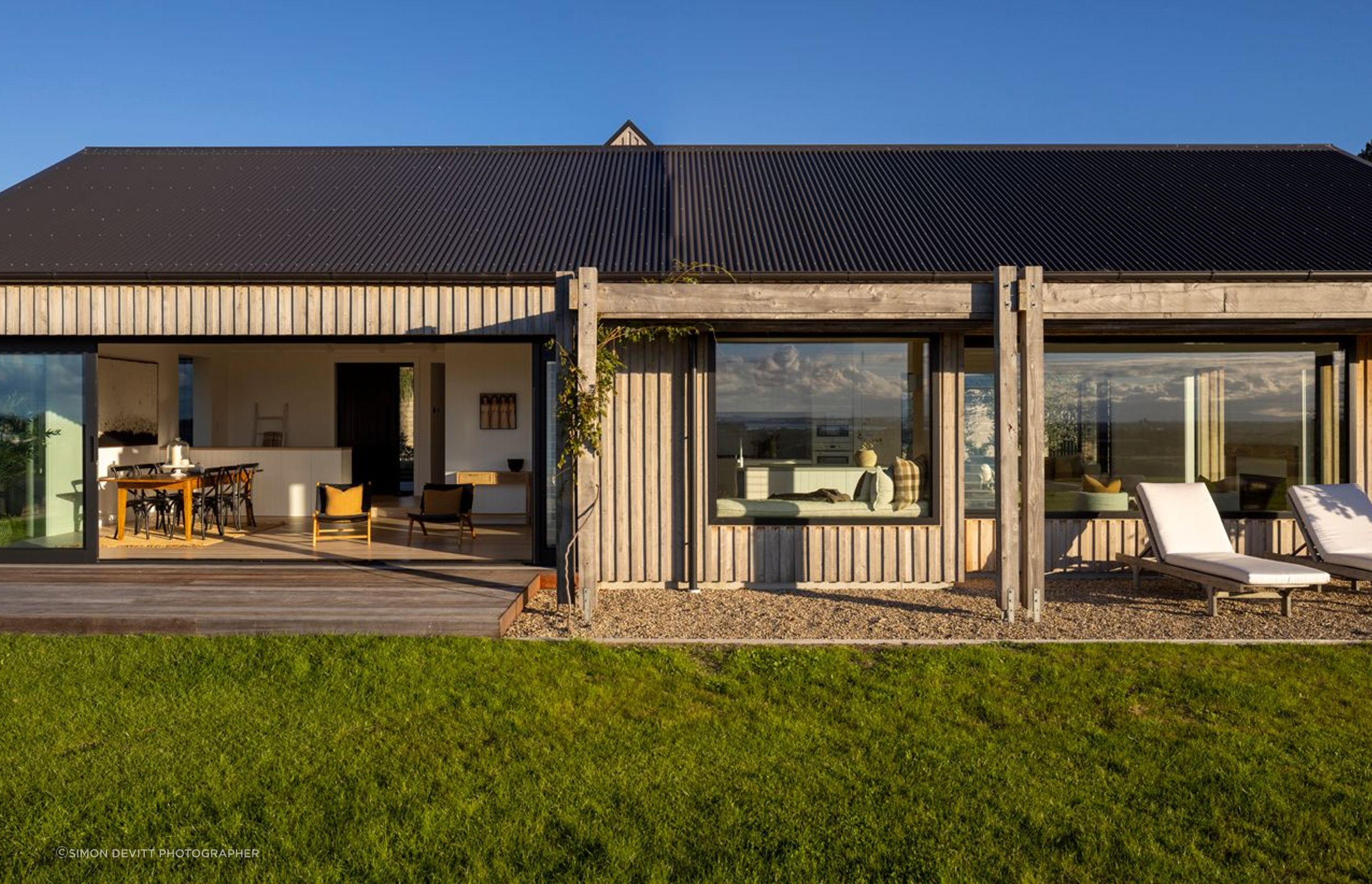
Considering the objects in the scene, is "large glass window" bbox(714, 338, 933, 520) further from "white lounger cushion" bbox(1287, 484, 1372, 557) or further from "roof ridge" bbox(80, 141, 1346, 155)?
"roof ridge" bbox(80, 141, 1346, 155)

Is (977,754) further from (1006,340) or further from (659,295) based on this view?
(659,295)

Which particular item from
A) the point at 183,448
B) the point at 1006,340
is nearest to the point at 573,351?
the point at 1006,340

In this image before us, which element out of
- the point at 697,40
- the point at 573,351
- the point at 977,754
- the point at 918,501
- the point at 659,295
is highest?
the point at 697,40

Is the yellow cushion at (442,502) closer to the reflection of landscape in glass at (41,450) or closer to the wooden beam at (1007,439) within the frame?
the reflection of landscape in glass at (41,450)

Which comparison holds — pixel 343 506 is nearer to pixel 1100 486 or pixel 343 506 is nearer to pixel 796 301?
pixel 796 301

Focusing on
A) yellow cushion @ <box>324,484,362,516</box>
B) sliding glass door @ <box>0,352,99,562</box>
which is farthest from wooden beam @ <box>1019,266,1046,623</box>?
sliding glass door @ <box>0,352,99,562</box>

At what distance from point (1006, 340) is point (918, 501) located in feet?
6.22

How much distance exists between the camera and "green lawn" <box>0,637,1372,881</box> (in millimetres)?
2838

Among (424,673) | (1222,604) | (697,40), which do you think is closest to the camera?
(424,673)

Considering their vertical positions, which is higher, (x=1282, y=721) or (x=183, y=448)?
(x=183, y=448)

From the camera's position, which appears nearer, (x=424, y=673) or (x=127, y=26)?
(x=424, y=673)

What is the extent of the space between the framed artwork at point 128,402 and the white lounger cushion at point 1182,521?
36.5 feet

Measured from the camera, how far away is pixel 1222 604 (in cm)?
661

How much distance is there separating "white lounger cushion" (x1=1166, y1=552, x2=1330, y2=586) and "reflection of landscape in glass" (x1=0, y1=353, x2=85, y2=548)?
924cm
